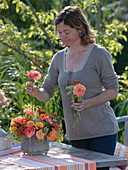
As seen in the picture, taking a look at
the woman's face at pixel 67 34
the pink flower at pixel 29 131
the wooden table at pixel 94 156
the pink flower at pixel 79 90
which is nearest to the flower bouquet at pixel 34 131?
the pink flower at pixel 29 131

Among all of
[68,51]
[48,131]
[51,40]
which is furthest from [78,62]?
[51,40]

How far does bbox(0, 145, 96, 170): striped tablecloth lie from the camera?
7.87 ft

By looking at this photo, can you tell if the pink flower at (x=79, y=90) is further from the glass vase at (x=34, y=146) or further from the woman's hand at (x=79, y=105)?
the glass vase at (x=34, y=146)

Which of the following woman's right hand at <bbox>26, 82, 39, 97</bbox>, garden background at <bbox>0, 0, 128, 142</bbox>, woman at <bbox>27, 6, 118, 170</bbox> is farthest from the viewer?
garden background at <bbox>0, 0, 128, 142</bbox>

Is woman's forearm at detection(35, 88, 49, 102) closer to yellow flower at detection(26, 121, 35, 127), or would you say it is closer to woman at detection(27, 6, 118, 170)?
woman at detection(27, 6, 118, 170)

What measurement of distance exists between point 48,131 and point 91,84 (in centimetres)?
40

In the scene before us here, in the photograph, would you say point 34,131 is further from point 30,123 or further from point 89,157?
point 89,157

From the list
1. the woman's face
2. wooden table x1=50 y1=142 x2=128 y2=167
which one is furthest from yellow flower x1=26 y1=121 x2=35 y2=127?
the woman's face

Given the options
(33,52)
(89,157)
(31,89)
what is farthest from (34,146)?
(33,52)

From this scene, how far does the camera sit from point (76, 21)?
114 inches

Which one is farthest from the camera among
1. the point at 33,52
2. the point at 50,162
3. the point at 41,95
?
the point at 33,52

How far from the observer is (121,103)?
5.43 m

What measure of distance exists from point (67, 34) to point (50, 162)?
2.80ft

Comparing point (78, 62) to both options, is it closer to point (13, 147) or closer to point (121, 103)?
point (13, 147)
